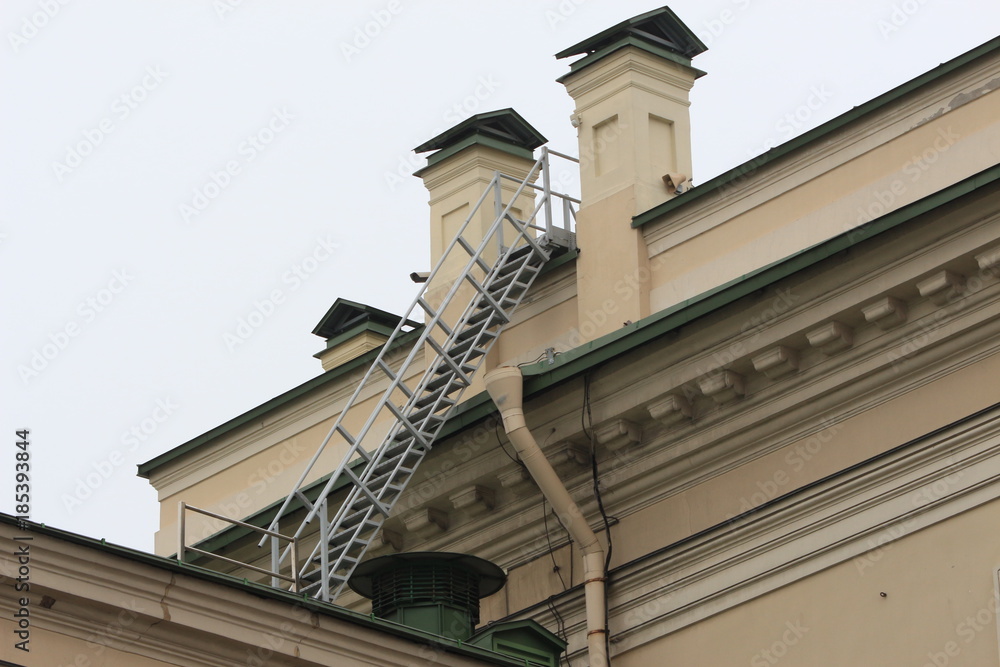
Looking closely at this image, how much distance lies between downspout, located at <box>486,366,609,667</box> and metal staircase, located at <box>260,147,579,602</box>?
0.81m

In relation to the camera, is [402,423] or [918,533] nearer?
[918,533]

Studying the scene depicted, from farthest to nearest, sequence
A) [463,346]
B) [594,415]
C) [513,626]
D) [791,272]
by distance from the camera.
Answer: [463,346], [594,415], [791,272], [513,626]

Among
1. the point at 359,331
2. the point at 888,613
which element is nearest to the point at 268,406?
the point at 359,331

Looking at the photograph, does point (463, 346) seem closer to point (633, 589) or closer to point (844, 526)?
point (633, 589)

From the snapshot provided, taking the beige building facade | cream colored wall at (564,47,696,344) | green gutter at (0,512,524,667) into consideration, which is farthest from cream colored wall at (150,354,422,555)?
green gutter at (0,512,524,667)

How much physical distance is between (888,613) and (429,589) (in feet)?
9.79

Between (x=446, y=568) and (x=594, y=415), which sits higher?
(x=594, y=415)

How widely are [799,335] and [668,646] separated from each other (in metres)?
2.37

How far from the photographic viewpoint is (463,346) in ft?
58.2

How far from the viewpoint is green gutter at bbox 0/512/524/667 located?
11.6 meters

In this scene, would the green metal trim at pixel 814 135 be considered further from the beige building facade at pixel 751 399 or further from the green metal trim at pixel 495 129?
the green metal trim at pixel 495 129

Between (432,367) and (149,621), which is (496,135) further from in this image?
(149,621)

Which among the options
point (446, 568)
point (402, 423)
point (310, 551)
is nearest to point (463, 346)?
point (402, 423)

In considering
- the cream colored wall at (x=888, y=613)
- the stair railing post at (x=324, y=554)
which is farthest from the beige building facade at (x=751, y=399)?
the stair railing post at (x=324, y=554)
